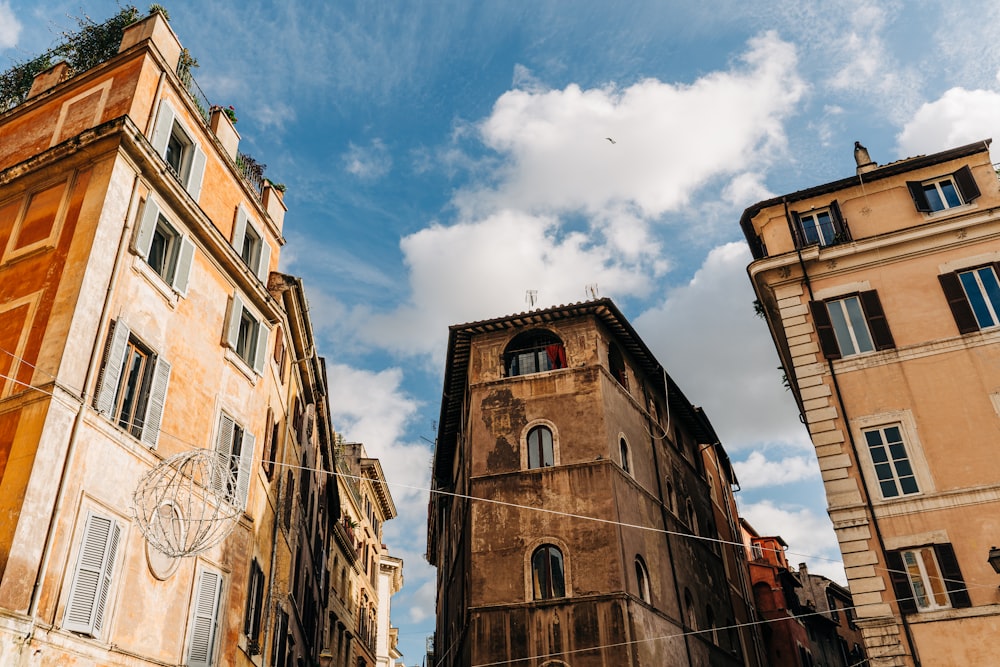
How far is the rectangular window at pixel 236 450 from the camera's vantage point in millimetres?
14750

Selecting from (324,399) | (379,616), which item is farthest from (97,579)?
(379,616)

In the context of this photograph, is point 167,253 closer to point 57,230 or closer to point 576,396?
point 57,230

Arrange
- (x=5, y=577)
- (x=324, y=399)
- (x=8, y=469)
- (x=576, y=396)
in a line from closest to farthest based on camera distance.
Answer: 1. (x=5, y=577)
2. (x=8, y=469)
3. (x=576, y=396)
4. (x=324, y=399)

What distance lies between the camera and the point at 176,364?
13.6 meters

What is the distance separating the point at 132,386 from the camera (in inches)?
488

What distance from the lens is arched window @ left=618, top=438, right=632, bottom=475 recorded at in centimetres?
2302

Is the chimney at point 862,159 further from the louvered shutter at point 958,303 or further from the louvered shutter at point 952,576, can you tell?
the louvered shutter at point 952,576

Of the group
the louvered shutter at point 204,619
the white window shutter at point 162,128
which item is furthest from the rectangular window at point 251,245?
the louvered shutter at point 204,619

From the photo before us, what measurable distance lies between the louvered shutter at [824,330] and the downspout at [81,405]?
51.4ft

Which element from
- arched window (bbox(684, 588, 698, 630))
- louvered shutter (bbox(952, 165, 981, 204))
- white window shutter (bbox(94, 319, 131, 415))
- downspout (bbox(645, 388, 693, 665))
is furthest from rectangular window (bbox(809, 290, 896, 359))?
white window shutter (bbox(94, 319, 131, 415))

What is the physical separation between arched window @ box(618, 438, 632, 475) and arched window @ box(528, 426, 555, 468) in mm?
2230

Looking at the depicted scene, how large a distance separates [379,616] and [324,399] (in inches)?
1170

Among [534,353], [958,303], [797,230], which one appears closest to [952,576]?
[958,303]

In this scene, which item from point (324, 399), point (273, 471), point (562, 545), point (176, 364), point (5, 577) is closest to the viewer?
point (5, 577)
